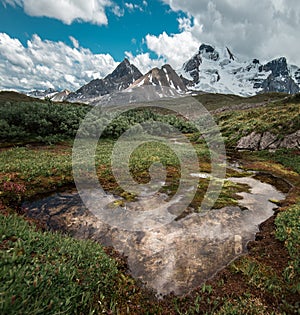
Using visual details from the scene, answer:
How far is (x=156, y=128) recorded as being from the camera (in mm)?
47562

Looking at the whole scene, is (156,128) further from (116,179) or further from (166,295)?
(166,295)

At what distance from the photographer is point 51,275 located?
14.0 ft

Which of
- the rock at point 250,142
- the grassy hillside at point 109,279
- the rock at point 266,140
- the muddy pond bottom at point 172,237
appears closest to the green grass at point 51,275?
the grassy hillside at point 109,279

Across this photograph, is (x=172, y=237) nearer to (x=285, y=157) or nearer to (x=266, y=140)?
(x=285, y=157)

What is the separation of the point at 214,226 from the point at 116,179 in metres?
7.33

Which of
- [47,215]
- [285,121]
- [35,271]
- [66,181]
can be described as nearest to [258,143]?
[285,121]

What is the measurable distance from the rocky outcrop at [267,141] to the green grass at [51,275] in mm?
26928

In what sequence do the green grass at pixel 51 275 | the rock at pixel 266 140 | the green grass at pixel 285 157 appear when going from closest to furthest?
the green grass at pixel 51 275
the green grass at pixel 285 157
the rock at pixel 266 140

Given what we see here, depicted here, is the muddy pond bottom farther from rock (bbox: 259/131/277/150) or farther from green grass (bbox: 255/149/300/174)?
rock (bbox: 259/131/277/150)

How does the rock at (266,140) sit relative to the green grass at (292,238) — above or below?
above

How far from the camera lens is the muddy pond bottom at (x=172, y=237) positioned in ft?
19.1

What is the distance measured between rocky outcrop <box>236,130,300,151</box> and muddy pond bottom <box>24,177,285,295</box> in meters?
18.7

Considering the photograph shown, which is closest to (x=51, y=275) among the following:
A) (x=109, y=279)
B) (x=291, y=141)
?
(x=109, y=279)

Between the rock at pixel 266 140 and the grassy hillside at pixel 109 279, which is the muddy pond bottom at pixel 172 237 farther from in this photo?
the rock at pixel 266 140
